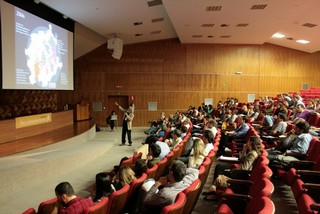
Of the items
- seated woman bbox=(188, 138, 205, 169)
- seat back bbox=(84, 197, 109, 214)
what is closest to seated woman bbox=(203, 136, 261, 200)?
seated woman bbox=(188, 138, 205, 169)

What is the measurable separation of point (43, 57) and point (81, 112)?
5470mm

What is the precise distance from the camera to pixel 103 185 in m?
3.33

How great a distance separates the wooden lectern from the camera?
43.5 ft

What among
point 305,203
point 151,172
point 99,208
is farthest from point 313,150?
point 99,208

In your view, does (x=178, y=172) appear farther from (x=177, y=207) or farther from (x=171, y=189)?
(x=177, y=207)

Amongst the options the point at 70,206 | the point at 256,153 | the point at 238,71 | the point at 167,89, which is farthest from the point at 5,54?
the point at 238,71

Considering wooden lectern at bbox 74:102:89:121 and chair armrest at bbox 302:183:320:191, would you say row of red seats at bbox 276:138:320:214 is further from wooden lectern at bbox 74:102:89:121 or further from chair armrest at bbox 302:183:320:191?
wooden lectern at bbox 74:102:89:121

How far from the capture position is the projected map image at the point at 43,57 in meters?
7.87

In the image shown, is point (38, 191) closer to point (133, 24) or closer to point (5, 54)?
point (5, 54)

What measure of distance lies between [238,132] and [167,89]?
9205 millimetres

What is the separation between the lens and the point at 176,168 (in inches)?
123

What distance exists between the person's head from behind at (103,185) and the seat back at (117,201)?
0.95ft

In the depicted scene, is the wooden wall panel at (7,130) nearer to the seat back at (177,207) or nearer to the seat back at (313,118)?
the seat back at (177,207)

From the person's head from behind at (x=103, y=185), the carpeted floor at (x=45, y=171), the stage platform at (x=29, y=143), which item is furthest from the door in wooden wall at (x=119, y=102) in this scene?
the person's head from behind at (x=103, y=185)
